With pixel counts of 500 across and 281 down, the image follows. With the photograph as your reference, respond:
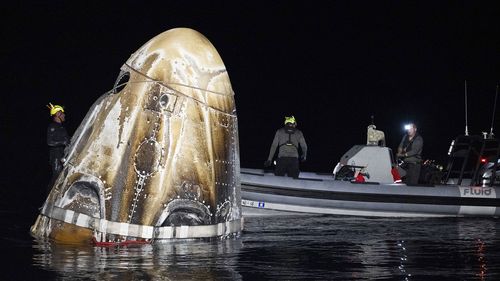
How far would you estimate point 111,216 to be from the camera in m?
11.5

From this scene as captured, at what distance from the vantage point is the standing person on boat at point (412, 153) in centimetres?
1889

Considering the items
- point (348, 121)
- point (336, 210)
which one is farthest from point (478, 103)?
point (336, 210)

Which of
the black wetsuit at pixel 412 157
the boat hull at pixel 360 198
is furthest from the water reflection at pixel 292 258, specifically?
the black wetsuit at pixel 412 157

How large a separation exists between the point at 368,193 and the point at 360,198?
0.60ft

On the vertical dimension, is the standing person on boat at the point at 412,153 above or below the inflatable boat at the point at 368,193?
above

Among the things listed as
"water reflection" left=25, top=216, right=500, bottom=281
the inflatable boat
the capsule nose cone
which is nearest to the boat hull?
the inflatable boat

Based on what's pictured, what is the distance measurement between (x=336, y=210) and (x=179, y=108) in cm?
709

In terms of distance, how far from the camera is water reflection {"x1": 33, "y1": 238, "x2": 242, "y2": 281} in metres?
10.3

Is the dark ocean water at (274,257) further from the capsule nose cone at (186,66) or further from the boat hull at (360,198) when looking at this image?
the boat hull at (360,198)

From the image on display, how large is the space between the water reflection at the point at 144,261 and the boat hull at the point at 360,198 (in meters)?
5.47

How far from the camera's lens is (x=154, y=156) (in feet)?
38.0

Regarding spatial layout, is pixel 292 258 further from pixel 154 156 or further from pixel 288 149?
pixel 288 149

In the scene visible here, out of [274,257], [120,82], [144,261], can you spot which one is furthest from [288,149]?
[144,261]

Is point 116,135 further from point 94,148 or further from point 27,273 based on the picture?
point 27,273
